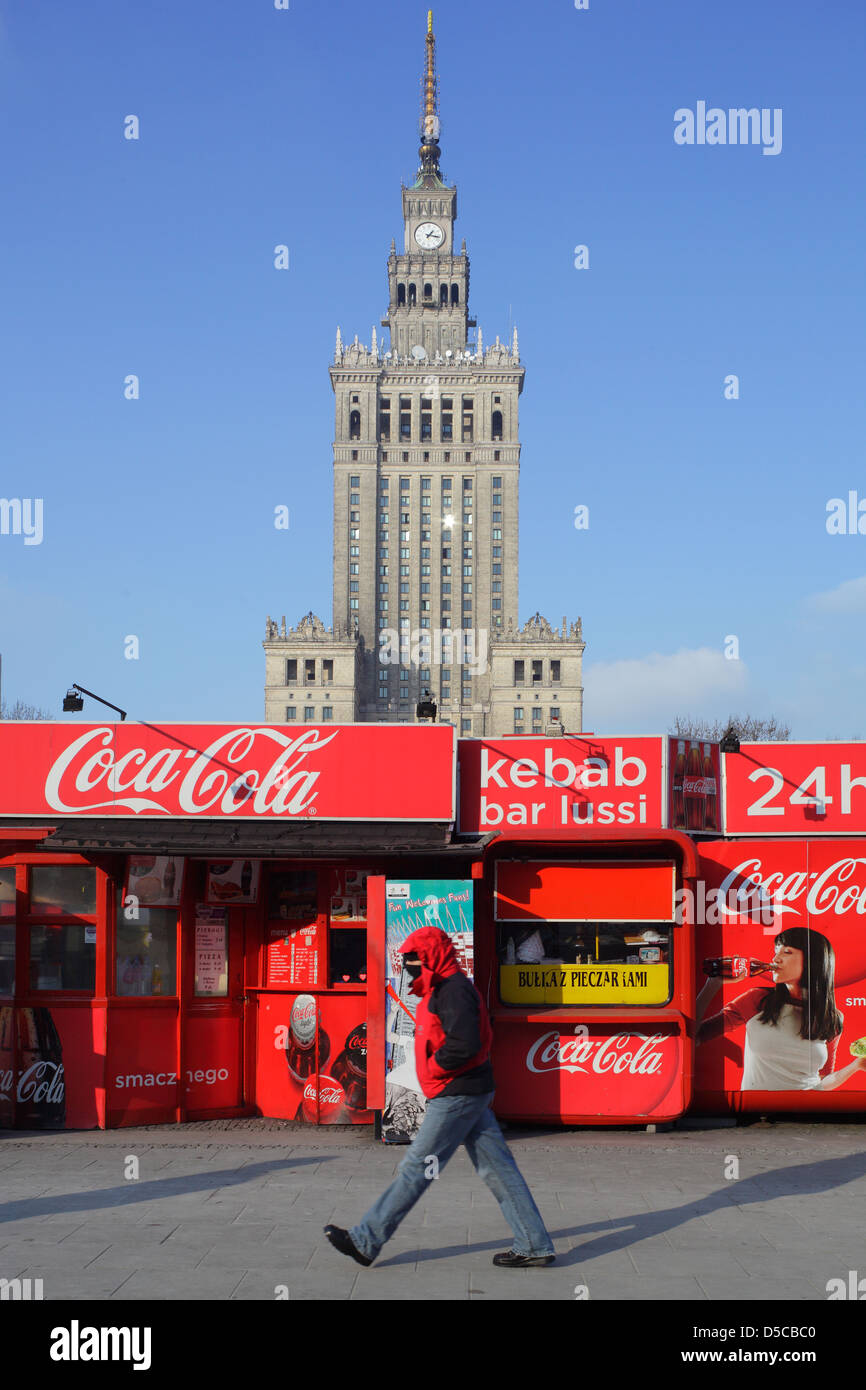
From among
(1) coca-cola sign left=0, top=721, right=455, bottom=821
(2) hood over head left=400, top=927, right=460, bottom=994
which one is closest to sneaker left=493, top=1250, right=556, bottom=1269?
(2) hood over head left=400, top=927, right=460, bottom=994

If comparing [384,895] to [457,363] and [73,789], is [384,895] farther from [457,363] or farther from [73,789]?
[457,363]

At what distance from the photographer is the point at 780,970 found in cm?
1329

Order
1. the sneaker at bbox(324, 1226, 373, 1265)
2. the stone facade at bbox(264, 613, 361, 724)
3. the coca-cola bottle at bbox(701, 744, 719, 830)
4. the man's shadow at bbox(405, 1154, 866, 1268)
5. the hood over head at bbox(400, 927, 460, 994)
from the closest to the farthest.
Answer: the sneaker at bbox(324, 1226, 373, 1265) → the hood over head at bbox(400, 927, 460, 994) → the man's shadow at bbox(405, 1154, 866, 1268) → the coca-cola bottle at bbox(701, 744, 719, 830) → the stone facade at bbox(264, 613, 361, 724)

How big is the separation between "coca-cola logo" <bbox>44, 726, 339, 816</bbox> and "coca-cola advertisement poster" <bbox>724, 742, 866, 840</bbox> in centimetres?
434

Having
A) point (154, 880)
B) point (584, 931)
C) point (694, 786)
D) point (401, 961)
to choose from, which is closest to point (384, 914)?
point (401, 961)

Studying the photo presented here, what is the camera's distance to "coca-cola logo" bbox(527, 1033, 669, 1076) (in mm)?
12703

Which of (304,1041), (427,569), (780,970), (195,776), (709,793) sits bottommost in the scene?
(304,1041)

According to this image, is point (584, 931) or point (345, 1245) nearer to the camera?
point (345, 1245)

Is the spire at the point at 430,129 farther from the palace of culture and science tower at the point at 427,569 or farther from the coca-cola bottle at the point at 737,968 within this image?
the coca-cola bottle at the point at 737,968

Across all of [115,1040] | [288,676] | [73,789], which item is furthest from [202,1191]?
[288,676]

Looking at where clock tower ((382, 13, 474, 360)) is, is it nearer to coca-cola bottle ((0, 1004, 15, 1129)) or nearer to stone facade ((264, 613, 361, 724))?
stone facade ((264, 613, 361, 724))

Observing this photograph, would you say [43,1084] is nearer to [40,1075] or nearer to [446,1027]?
[40,1075]

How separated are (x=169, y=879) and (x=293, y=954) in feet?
4.85

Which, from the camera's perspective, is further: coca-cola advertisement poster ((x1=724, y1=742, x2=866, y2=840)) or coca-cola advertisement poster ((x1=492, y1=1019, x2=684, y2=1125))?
coca-cola advertisement poster ((x1=724, y1=742, x2=866, y2=840))
